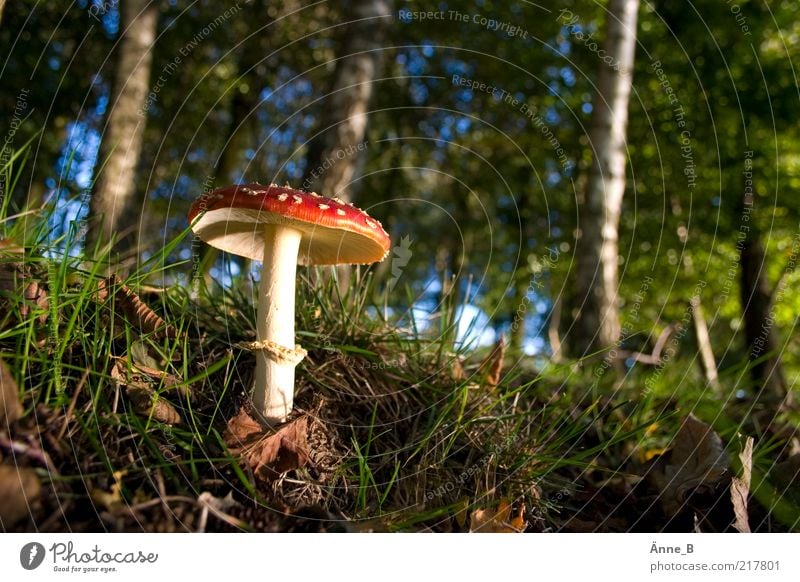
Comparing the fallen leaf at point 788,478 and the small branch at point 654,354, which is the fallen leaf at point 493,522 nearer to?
the fallen leaf at point 788,478

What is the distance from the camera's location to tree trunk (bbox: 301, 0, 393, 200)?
4.12 meters

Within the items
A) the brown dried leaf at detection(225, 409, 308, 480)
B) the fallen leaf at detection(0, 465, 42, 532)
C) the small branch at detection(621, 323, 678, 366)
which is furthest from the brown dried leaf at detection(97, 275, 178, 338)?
the small branch at detection(621, 323, 678, 366)

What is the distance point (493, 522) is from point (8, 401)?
1251 millimetres

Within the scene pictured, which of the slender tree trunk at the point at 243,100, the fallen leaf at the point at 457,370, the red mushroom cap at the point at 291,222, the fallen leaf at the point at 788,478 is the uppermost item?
the slender tree trunk at the point at 243,100

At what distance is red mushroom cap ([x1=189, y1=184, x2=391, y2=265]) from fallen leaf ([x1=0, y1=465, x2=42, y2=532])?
774 mm

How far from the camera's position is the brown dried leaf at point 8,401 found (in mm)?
1190

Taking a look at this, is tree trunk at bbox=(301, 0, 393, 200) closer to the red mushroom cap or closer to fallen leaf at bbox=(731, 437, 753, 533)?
the red mushroom cap

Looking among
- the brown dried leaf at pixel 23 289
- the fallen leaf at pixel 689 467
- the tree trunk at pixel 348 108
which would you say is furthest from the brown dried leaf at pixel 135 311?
the tree trunk at pixel 348 108

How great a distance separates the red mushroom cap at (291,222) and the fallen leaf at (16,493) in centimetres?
77

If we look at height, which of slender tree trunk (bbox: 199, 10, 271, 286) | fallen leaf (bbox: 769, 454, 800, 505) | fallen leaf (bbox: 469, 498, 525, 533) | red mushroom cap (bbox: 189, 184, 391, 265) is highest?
slender tree trunk (bbox: 199, 10, 271, 286)

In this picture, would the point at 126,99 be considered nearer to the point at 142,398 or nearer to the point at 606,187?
the point at 606,187

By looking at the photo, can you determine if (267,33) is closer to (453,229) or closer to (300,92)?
(300,92)

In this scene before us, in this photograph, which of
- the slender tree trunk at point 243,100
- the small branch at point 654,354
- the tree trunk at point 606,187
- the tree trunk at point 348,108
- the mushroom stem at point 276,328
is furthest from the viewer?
the slender tree trunk at point 243,100

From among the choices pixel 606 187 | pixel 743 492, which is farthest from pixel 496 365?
pixel 606 187
